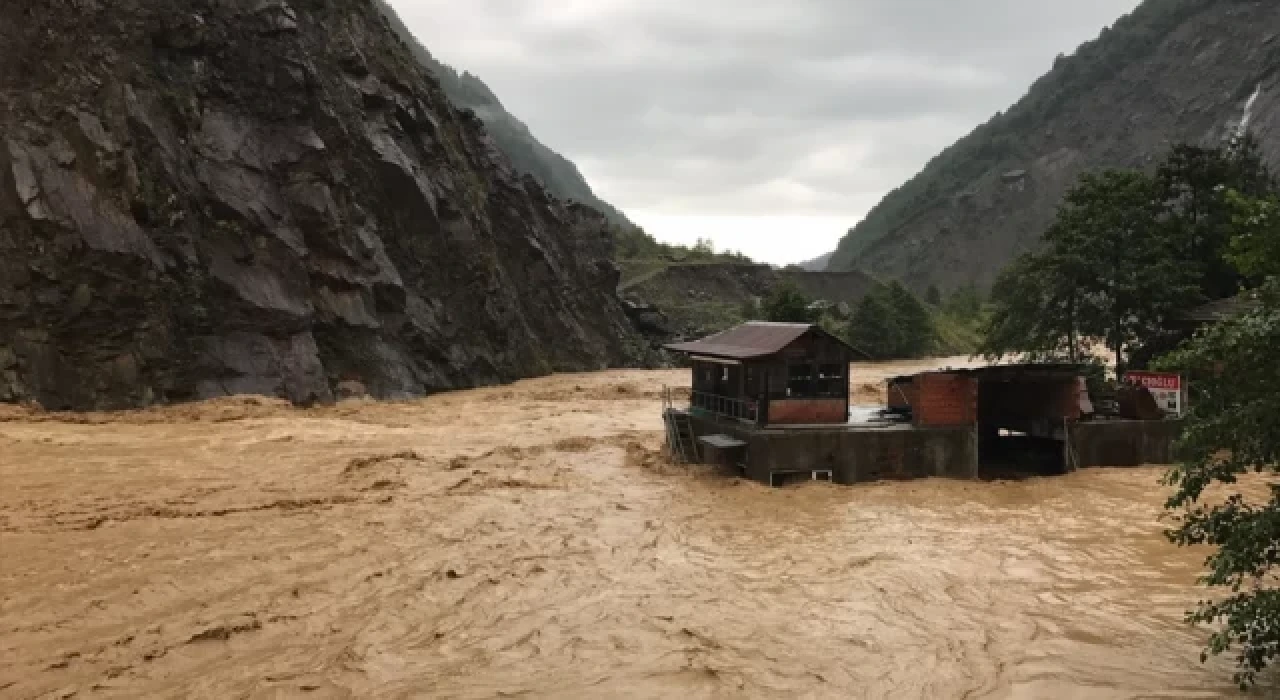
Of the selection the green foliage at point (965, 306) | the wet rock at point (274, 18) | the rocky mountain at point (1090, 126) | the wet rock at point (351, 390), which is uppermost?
the rocky mountain at point (1090, 126)

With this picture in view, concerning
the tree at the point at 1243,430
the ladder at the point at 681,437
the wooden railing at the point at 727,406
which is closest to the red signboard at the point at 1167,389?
the wooden railing at the point at 727,406

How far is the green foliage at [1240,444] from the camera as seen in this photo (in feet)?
32.3

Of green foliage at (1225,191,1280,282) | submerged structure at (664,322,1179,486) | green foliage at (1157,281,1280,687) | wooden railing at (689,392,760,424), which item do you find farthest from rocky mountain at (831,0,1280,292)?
green foliage at (1157,281,1280,687)

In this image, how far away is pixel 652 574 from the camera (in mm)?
16656

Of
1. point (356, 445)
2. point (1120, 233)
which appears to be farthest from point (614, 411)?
point (1120, 233)

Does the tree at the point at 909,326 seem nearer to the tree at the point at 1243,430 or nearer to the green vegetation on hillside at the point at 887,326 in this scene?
the green vegetation on hillside at the point at 887,326

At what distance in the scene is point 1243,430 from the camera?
33.9 ft

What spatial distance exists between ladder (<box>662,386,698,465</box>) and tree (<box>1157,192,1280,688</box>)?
60.9 ft

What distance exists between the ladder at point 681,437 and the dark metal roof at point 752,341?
241 cm

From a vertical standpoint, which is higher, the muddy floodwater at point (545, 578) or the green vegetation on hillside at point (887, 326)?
the green vegetation on hillside at point (887, 326)

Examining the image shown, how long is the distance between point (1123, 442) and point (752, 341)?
14.0 metres

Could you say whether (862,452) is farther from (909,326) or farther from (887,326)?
(909,326)

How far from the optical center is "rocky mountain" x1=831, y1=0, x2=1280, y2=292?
5576 inches

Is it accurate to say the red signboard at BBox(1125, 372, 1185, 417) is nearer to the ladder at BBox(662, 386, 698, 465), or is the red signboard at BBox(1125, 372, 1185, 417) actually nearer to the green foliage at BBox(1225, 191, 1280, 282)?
the ladder at BBox(662, 386, 698, 465)
